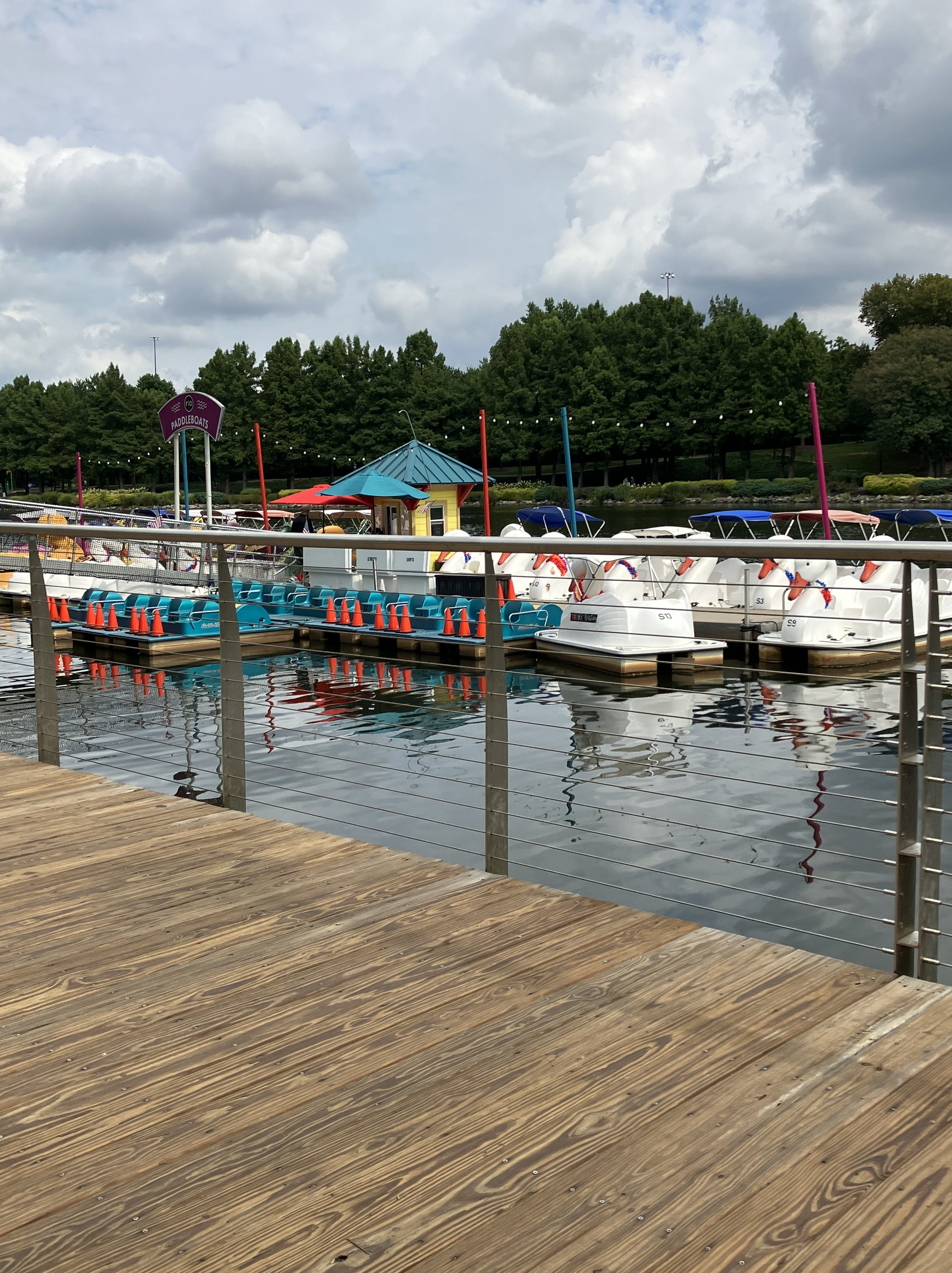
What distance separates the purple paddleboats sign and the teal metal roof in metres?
4.15

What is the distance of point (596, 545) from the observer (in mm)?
3344

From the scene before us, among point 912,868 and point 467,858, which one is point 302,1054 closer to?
point 912,868

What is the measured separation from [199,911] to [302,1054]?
1.03 m

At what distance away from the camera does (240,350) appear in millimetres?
90062

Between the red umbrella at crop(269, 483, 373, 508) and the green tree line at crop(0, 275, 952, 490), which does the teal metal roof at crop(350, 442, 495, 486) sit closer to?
the red umbrella at crop(269, 483, 373, 508)

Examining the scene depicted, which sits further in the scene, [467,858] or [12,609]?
[12,609]

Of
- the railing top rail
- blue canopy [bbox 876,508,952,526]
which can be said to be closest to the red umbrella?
blue canopy [bbox 876,508,952,526]

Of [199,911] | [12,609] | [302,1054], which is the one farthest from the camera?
[12,609]

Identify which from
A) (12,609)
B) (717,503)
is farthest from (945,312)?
(12,609)

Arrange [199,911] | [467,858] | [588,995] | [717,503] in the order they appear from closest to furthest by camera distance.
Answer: [588,995], [199,911], [467,858], [717,503]

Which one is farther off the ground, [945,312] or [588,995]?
[945,312]

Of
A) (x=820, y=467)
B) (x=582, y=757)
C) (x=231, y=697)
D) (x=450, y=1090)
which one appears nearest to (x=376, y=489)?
(x=820, y=467)

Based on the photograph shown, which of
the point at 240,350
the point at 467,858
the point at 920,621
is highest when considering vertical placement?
the point at 240,350

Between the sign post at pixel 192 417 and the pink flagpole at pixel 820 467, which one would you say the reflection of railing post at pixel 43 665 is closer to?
the sign post at pixel 192 417
